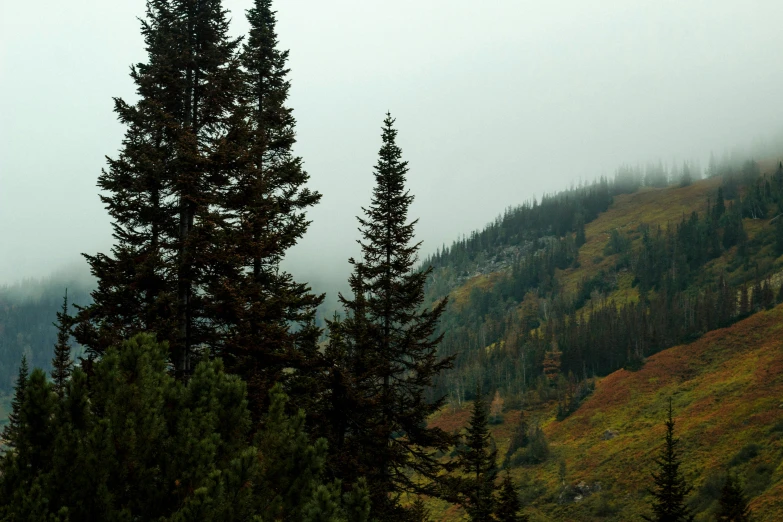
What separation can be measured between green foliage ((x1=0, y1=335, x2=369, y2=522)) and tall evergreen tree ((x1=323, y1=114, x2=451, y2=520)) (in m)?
6.12

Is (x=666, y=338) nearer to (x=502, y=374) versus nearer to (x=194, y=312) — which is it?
(x=502, y=374)

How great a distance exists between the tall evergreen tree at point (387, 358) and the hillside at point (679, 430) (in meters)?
42.0

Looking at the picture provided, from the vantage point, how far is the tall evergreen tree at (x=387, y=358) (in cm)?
1658

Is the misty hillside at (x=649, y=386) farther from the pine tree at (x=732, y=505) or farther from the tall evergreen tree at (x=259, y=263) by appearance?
the tall evergreen tree at (x=259, y=263)

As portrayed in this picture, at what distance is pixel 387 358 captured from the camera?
19891mm

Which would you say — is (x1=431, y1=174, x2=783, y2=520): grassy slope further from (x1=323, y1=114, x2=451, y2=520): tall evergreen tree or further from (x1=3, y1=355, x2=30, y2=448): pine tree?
(x1=3, y1=355, x2=30, y2=448): pine tree

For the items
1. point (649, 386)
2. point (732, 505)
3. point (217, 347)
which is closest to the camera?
point (217, 347)

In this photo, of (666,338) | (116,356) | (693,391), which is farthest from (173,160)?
(666,338)

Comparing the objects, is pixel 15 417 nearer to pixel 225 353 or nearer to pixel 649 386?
pixel 225 353

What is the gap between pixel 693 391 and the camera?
91250mm

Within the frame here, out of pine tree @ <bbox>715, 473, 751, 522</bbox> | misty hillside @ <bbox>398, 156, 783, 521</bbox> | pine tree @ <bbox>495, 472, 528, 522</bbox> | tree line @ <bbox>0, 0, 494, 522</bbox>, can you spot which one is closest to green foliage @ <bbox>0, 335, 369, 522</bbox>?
tree line @ <bbox>0, 0, 494, 522</bbox>

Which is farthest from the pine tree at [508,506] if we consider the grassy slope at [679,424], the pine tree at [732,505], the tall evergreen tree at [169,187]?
the grassy slope at [679,424]

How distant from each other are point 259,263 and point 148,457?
10285mm

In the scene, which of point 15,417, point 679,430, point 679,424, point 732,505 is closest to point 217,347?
point 15,417
